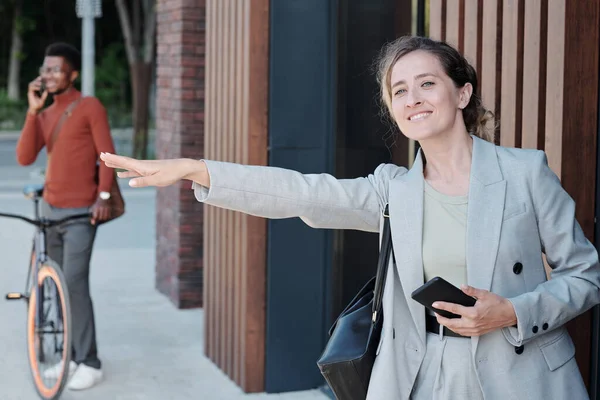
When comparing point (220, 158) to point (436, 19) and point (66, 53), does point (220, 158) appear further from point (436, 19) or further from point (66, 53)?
point (436, 19)

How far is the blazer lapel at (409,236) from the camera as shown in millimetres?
2924

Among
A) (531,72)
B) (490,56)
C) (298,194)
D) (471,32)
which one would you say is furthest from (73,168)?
(298,194)

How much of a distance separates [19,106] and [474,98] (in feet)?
143

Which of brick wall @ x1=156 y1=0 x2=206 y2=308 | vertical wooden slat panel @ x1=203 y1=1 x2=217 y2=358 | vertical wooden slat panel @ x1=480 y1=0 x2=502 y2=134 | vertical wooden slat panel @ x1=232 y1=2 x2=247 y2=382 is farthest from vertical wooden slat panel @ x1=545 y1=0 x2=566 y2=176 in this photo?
brick wall @ x1=156 y1=0 x2=206 y2=308

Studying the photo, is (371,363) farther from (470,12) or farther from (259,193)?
(470,12)

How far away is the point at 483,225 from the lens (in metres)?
2.86

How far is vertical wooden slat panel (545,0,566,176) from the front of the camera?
3.86 metres

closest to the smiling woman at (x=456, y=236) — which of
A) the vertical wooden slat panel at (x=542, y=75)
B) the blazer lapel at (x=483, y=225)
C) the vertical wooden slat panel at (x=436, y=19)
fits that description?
the blazer lapel at (x=483, y=225)

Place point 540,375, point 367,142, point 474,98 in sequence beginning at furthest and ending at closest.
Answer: point 367,142 → point 474,98 → point 540,375

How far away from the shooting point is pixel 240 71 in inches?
254

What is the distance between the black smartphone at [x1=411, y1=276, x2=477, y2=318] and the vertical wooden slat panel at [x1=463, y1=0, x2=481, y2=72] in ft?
6.02

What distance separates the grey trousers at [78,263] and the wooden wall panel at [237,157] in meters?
0.82

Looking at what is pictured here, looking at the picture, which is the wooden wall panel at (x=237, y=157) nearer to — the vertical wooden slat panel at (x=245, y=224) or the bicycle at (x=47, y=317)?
the vertical wooden slat panel at (x=245, y=224)

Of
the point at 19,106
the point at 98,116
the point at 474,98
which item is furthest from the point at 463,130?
the point at 19,106
